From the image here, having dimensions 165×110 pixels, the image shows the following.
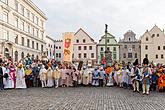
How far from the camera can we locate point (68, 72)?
24.9 m

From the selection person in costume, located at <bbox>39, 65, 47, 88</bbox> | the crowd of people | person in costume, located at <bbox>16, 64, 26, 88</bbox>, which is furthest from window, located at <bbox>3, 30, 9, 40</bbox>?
person in costume, located at <bbox>16, 64, 26, 88</bbox>

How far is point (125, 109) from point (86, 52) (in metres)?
79.1

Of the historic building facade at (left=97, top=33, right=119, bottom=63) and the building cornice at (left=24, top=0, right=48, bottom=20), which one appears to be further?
the historic building facade at (left=97, top=33, right=119, bottom=63)

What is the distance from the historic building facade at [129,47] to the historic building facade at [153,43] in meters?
3.19

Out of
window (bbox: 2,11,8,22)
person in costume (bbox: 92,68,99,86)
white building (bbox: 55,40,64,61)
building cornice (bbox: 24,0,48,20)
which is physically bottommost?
person in costume (bbox: 92,68,99,86)

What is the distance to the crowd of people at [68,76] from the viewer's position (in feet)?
72.0

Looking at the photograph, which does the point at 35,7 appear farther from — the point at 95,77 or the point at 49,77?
the point at 49,77

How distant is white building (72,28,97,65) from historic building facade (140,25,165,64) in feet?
47.0

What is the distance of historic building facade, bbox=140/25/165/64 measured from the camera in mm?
88062

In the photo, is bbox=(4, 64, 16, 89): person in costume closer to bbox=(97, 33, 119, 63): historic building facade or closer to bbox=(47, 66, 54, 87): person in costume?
bbox=(47, 66, 54, 87): person in costume

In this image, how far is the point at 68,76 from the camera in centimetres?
2477

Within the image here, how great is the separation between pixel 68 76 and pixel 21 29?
43295 mm

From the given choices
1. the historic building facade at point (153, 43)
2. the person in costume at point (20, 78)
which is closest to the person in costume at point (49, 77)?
the person in costume at point (20, 78)

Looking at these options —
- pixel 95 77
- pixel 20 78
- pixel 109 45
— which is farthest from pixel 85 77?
pixel 109 45
